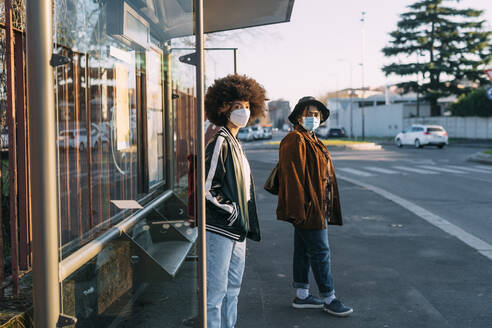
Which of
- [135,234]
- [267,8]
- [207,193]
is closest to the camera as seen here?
[207,193]

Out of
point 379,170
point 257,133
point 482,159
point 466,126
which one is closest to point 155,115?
point 379,170

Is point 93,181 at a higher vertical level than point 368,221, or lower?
higher

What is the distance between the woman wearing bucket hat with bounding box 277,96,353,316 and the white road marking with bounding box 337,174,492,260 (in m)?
2.66

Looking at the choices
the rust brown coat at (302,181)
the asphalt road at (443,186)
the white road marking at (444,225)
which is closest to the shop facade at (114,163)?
the rust brown coat at (302,181)

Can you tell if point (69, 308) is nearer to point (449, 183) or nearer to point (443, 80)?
point (449, 183)

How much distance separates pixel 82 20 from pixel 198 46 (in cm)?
103

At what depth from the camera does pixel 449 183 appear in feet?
45.8

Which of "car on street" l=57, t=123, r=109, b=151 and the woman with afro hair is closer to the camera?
"car on street" l=57, t=123, r=109, b=151

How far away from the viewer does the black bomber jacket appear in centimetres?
320

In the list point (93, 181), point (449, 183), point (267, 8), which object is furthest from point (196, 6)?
point (449, 183)

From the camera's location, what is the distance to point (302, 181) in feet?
13.9

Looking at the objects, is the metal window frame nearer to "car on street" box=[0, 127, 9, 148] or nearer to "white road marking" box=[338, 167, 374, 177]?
"car on street" box=[0, 127, 9, 148]

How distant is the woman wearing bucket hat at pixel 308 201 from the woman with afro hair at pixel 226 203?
74cm

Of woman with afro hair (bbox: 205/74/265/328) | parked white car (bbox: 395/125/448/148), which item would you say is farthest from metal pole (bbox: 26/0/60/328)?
parked white car (bbox: 395/125/448/148)
